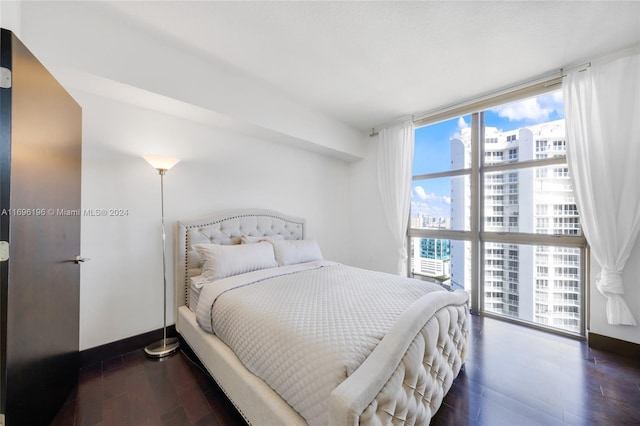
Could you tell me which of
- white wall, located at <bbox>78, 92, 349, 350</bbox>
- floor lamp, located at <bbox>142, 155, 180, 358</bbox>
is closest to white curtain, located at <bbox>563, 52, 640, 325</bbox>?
white wall, located at <bbox>78, 92, 349, 350</bbox>

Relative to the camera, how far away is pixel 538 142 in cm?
257

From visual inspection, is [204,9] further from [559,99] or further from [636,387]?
[636,387]

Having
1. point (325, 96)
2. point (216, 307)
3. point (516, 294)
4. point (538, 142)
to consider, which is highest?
point (325, 96)

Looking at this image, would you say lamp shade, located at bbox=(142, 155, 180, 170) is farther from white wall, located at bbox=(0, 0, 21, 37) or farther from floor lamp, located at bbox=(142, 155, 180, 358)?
white wall, located at bbox=(0, 0, 21, 37)

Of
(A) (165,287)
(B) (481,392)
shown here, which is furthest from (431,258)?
(A) (165,287)

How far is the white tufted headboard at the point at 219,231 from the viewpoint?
231 centimetres

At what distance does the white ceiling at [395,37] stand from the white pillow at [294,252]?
184cm

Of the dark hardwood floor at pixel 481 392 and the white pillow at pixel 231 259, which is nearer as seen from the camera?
the dark hardwood floor at pixel 481 392

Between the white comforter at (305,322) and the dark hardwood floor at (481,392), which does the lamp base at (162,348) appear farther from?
the white comforter at (305,322)

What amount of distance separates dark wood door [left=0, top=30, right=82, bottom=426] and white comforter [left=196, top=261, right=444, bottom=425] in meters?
0.80

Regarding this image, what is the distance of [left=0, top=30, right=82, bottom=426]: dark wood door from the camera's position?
3.33 ft

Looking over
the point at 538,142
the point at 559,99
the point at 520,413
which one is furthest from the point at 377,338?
the point at 559,99

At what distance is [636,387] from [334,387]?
241cm

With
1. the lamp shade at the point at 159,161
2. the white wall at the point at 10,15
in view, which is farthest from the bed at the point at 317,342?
the white wall at the point at 10,15
